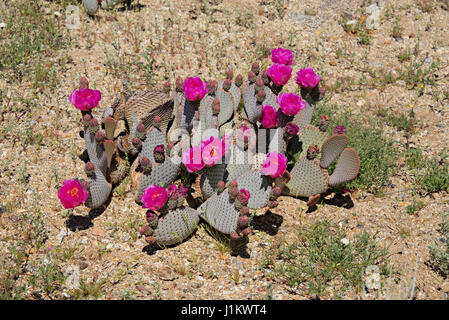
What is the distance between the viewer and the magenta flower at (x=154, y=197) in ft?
11.8

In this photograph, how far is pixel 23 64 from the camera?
19.5ft

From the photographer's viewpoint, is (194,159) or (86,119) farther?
(86,119)

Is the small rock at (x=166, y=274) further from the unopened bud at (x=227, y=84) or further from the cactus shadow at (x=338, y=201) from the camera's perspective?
the unopened bud at (x=227, y=84)

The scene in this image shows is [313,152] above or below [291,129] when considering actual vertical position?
below

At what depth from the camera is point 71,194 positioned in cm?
385

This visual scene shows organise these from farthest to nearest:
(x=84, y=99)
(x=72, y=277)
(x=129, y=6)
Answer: (x=129, y=6) < (x=84, y=99) < (x=72, y=277)

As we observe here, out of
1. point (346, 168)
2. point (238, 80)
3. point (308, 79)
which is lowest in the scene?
point (346, 168)

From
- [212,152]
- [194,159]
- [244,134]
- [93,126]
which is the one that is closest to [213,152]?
[212,152]

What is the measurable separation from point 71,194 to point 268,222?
1.82 m

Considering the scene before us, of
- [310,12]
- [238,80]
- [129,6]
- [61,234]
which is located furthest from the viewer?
[310,12]

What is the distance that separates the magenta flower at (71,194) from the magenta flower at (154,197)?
0.63m

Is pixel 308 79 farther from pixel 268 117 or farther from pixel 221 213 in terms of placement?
pixel 221 213

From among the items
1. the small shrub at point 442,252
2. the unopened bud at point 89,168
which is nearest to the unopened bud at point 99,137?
the unopened bud at point 89,168
